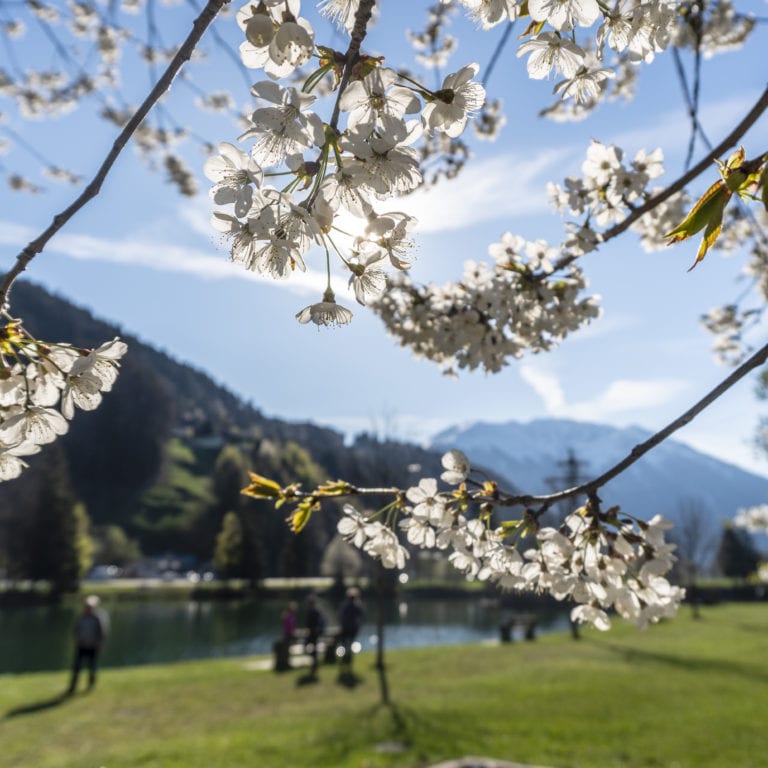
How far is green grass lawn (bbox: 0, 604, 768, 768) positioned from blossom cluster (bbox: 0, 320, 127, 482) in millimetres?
5181

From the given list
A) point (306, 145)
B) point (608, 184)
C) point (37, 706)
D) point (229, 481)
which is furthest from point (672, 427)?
point (229, 481)

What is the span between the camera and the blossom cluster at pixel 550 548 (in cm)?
153

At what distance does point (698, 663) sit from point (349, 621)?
677 cm

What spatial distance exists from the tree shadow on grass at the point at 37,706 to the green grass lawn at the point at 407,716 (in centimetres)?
3

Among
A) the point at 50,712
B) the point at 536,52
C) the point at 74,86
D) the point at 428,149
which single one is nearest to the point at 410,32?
the point at 428,149

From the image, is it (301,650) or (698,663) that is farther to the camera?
(301,650)

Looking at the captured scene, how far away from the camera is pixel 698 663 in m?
12.3

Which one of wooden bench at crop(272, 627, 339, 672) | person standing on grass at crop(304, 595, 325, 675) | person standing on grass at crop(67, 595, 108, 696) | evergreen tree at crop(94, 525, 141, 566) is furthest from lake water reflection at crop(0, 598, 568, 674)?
evergreen tree at crop(94, 525, 141, 566)

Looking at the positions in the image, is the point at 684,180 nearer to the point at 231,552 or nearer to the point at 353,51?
the point at 353,51

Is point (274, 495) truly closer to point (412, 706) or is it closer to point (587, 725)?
point (587, 725)

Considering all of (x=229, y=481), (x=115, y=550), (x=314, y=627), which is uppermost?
(x=229, y=481)

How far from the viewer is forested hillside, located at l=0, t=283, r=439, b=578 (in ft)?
138

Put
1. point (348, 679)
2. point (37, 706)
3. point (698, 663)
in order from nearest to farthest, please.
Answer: point (37, 706) → point (348, 679) → point (698, 663)

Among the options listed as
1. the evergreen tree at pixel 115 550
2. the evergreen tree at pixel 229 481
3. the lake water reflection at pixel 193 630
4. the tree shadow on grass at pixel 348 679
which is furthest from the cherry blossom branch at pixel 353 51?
the evergreen tree at pixel 115 550
